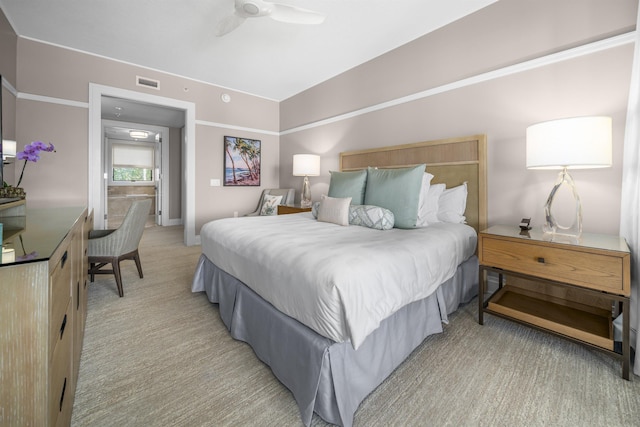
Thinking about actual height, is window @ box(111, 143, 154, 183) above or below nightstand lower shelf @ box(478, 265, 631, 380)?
above

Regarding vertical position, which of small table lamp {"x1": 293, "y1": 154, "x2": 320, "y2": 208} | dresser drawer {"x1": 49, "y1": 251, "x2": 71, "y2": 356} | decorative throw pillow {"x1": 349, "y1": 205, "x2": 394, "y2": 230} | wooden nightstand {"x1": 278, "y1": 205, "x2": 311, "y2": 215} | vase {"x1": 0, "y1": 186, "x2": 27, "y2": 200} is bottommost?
dresser drawer {"x1": 49, "y1": 251, "x2": 71, "y2": 356}

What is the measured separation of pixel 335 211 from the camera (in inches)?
94.5

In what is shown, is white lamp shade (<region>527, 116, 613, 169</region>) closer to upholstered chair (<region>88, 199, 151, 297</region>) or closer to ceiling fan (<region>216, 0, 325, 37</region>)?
ceiling fan (<region>216, 0, 325, 37</region>)

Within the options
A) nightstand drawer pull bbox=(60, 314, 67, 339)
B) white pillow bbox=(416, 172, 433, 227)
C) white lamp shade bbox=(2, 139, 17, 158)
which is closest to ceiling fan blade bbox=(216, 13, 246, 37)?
white lamp shade bbox=(2, 139, 17, 158)

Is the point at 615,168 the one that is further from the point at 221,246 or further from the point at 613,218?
the point at 221,246

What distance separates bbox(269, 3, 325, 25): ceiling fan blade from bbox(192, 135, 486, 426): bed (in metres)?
1.78

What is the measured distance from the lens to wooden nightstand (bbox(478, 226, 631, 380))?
1.46 metres

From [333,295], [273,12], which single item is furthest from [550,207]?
[273,12]

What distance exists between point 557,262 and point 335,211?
1.55 m

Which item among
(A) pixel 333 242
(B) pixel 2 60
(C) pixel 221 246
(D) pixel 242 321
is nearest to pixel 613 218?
(A) pixel 333 242

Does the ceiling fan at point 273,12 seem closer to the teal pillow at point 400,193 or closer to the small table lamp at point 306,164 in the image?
the teal pillow at point 400,193

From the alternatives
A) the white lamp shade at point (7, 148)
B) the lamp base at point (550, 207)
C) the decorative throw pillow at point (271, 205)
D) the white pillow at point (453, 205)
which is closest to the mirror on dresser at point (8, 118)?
the white lamp shade at point (7, 148)

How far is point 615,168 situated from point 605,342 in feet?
4.07

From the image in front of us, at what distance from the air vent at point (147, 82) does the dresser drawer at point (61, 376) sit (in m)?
3.85
